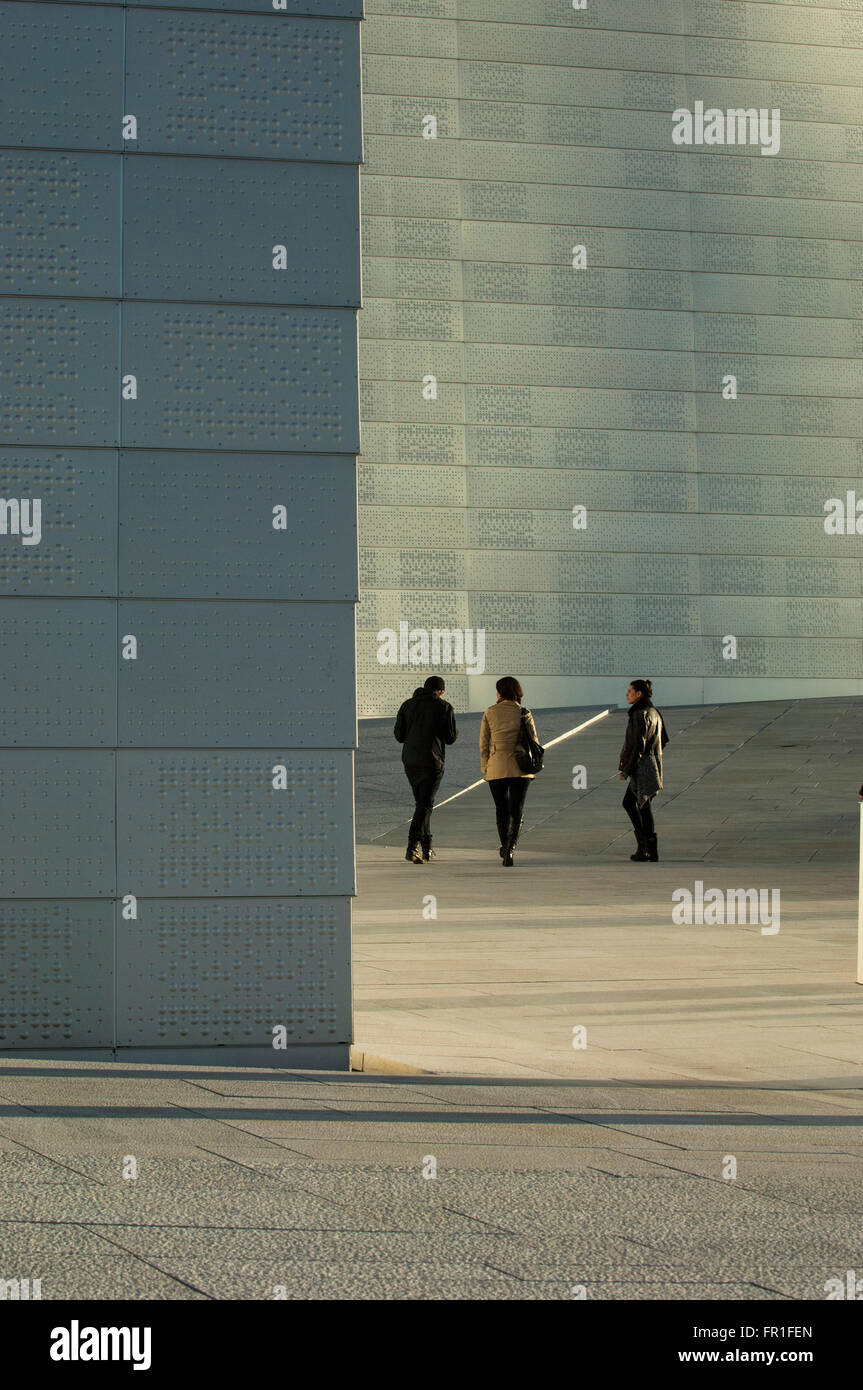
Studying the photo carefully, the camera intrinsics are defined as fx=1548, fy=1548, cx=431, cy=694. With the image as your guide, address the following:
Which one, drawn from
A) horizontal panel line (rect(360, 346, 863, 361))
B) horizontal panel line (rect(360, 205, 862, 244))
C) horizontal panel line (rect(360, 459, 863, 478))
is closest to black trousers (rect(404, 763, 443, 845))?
horizontal panel line (rect(360, 459, 863, 478))

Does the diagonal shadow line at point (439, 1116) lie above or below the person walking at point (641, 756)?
below

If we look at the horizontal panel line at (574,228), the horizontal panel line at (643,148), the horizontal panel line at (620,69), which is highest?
the horizontal panel line at (620,69)

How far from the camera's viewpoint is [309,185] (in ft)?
23.4

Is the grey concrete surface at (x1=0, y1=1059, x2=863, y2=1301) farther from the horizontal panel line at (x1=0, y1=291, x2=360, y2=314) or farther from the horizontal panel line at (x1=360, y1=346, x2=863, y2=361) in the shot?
the horizontal panel line at (x1=360, y1=346, x2=863, y2=361)

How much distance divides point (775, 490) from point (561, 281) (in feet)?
20.6

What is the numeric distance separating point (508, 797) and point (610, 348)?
1879 centimetres

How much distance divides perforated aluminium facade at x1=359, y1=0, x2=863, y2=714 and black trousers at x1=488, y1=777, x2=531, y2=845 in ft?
49.2

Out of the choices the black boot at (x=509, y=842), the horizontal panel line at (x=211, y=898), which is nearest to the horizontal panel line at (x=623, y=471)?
the black boot at (x=509, y=842)

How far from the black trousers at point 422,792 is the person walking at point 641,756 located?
187 cm

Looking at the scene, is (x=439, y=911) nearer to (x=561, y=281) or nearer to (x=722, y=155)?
(x=561, y=281)

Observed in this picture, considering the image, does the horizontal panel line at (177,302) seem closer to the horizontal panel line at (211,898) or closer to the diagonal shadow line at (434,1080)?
the horizontal panel line at (211,898)

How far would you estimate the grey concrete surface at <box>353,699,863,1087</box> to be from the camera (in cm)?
694

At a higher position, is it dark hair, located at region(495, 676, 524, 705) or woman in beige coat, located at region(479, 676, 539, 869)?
dark hair, located at region(495, 676, 524, 705)

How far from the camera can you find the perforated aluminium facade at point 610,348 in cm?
3155
